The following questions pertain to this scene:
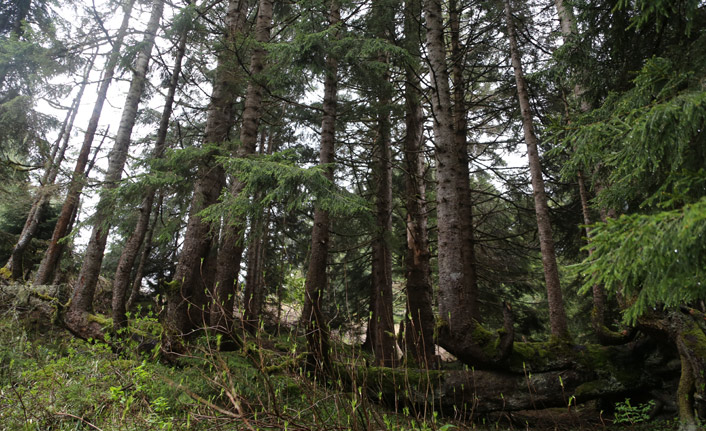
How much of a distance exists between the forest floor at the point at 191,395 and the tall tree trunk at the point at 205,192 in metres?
0.64

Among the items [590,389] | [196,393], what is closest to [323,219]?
[196,393]

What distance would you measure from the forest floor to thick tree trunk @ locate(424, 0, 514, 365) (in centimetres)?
98

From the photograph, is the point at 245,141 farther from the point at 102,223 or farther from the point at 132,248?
the point at 132,248

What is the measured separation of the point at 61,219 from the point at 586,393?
12702 mm

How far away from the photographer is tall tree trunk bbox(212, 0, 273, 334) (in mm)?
5977

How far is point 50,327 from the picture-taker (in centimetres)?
712

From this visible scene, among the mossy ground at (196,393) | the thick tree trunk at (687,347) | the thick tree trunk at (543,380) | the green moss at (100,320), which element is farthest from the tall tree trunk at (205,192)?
the thick tree trunk at (687,347)

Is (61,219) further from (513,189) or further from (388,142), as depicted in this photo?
(513,189)

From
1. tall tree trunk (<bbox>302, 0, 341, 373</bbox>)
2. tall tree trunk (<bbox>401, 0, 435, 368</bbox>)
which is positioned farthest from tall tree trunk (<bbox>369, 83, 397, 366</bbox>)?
tall tree trunk (<bbox>302, 0, 341, 373</bbox>)

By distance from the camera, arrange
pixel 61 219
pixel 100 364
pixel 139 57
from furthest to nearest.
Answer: pixel 139 57
pixel 61 219
pixel 100 364

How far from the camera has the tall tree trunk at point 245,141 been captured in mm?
5977

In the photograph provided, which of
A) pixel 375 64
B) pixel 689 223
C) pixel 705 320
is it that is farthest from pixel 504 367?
pixel 375 64

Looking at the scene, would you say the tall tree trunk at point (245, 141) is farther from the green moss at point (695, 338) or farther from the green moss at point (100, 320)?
the green moss at point (695, 338)

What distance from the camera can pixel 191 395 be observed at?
263 cm
